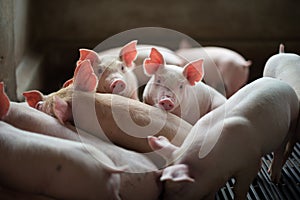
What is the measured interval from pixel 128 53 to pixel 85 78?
1.18 feet

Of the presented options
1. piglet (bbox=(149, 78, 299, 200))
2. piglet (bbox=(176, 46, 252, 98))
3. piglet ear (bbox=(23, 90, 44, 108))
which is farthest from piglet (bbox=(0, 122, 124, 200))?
piglet (bbox=(176, 46, 252, 98))

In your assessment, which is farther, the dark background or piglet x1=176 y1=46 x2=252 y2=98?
the dark background

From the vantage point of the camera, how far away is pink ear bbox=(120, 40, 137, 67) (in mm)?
1833

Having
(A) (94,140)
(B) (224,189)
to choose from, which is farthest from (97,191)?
(B) (224,189)

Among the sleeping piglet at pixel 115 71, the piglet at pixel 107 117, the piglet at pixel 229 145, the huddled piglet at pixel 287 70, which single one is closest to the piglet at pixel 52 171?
the piglet at pixel 229 145

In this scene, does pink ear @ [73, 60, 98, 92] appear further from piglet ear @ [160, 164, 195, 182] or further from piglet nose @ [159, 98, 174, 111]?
piglet ear @ [160, 164, 195, 182]

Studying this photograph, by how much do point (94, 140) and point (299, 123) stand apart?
2.21 feet

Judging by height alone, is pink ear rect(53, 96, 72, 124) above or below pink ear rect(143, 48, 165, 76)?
below

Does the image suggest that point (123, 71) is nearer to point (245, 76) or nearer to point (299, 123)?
point (299, 123)

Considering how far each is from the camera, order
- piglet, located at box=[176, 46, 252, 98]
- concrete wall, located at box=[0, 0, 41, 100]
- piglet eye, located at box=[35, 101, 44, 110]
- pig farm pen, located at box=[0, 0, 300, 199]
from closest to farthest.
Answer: piglet eye, located at box=[35, 101, 44, 110] < concrete wall, located at box=[0, 0, 41, 100] < piglet, located at box=[176, 46, 252, 98] < pig farm pen, located at box=[0, 0, 300, 199]

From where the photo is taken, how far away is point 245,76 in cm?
264

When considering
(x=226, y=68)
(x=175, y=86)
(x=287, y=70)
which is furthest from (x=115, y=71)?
(x=226, y=68)

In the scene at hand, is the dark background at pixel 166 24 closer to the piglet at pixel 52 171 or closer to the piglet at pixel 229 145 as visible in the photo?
the piglet at pixel 229 145

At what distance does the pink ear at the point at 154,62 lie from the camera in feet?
5.71
